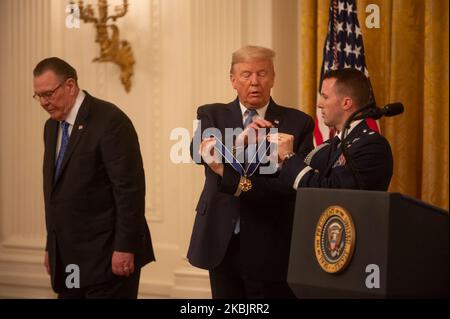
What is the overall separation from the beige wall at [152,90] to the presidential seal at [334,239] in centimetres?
286

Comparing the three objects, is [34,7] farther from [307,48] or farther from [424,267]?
[424,267]

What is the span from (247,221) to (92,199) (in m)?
0.77

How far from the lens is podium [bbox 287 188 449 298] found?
1964 millimetres

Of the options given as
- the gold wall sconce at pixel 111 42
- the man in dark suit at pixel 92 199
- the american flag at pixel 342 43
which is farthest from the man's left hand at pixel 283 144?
the gold wall sconce at pixel 111 42

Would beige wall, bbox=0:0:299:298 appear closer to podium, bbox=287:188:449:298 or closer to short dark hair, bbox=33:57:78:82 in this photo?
short dark hair, bbox=33:57:78:82

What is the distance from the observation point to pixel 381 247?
1971 mm

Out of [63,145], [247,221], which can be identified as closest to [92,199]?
[63,145]

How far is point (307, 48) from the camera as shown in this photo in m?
4.84

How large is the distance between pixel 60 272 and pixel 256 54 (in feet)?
4.51

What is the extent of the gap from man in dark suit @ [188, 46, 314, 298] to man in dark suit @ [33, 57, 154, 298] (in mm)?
320

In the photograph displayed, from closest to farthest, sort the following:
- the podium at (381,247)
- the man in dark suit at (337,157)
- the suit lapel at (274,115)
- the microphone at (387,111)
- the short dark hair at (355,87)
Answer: the podium at (381,247) < the microphone at (387,111) < the man in dark suit at (337,157) < the short dark hair at (355,87) < the suit lapel at (274,115)

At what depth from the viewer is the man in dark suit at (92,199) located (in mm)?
3434

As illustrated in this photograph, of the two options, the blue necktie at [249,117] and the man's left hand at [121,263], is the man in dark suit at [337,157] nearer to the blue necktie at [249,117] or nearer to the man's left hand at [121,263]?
the blue necktie at [249,117]
